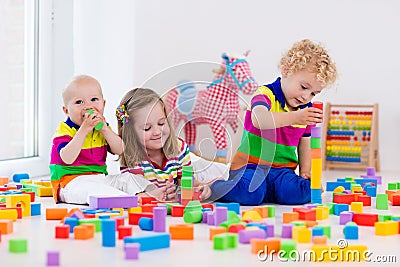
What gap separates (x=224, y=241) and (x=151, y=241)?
0.48 ft

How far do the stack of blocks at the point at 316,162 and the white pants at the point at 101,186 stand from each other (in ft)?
1.62

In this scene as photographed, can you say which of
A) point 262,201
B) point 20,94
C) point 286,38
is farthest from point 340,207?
point 286,38

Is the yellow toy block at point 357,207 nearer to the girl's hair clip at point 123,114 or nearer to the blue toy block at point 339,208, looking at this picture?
the blue toy block at point 339,208

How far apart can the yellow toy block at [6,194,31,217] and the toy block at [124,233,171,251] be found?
1.81 ft

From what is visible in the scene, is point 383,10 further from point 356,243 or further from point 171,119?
point 356,243

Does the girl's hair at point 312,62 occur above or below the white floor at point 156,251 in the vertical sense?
above

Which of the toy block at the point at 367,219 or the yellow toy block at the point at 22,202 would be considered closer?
the toy block at the point at 367,219

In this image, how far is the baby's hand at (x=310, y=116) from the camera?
193 cm

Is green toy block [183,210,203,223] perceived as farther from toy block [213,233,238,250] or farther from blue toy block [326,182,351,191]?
blue toy block [326,182,351,191]

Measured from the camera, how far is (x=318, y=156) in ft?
6.26

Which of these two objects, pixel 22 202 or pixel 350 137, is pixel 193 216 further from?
pixel 350 137

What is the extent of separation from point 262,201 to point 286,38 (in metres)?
1.77

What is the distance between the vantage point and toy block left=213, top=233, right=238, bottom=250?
1311 millimetres

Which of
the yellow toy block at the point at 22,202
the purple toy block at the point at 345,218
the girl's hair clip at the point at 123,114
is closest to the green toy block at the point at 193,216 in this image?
the purple toy block at the point at 345,218
